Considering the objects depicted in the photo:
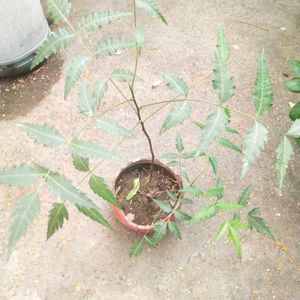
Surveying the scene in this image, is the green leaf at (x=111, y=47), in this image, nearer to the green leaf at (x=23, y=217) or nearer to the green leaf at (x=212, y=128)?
the green leaf at (x=212, y=128)

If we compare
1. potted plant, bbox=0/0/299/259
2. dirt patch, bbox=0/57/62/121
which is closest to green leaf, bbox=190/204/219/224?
potted plant, bbox=0/0/299/259

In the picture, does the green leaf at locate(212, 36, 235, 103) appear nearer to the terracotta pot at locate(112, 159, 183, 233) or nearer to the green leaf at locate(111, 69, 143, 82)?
the green leaf at locate(111, 69, 143, 82)

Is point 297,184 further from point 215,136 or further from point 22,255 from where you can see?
point 22,255

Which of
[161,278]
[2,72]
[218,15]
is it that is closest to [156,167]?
[161,278]

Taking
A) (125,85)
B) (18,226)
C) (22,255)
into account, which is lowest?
(22,255)

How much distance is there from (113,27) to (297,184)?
5.73 ft

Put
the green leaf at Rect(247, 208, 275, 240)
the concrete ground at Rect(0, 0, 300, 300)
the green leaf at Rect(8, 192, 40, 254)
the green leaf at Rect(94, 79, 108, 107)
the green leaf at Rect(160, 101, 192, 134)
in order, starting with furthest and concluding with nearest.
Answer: the concrete ground at Rect(0, 0, 300, 300) → the green leaf at Rect(247, 208, 275, 240) → the green leaf at Rect(94, 79, 108, 107) → the green leaf at Rect(160, 101, 192, 134) → the green leaf at Rect(8, 192, 40, 254)

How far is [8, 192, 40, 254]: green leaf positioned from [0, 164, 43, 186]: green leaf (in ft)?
0.16

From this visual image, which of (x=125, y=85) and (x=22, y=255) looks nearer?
(x=22, y=255)

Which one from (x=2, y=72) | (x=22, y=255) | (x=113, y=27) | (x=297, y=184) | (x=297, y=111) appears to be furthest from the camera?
(x=113, y=27)

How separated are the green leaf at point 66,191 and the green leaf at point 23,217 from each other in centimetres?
6

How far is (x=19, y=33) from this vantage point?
237 centimetres

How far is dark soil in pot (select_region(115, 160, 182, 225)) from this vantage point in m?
1.95

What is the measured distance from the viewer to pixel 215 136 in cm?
110
